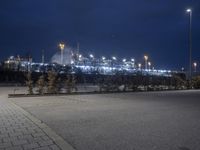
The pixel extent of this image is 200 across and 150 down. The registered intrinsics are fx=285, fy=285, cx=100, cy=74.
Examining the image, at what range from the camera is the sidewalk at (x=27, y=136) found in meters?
6.03

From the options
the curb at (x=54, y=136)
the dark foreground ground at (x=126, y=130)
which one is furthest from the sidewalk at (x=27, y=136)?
Result: the dark foreground ground at (x=126, y=130)

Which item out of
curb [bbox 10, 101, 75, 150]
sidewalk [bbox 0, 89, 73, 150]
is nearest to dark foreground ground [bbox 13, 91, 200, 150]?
curb [bbox 10, 101, 75, 150]

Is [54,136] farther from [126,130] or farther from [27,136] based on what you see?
[126,130]

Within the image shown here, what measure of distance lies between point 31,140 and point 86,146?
4.42 feet

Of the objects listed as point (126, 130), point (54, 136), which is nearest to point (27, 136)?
point (54, 136)

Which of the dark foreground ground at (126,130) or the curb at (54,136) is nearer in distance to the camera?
the curb at (54,136)

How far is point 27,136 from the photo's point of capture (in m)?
6.92

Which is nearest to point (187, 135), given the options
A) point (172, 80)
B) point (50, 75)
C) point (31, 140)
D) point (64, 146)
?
point (64, 146)

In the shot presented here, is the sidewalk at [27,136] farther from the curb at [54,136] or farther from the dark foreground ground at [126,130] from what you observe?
the dark foreground ground at [126,130]

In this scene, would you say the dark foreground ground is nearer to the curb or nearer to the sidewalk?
the curb

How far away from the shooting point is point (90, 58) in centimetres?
11500

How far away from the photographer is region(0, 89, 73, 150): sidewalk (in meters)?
6.03

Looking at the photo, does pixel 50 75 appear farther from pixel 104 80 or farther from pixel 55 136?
pixel 55 136

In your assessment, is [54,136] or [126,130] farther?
[126,130]
